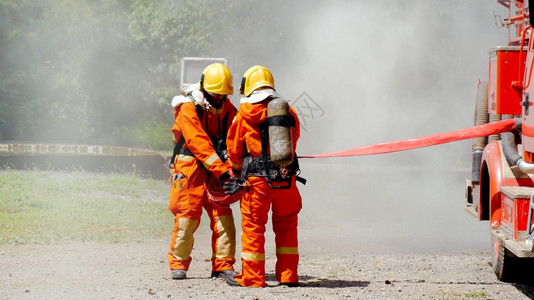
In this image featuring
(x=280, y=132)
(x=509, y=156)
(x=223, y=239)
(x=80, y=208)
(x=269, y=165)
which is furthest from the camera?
(x=80, y=208)

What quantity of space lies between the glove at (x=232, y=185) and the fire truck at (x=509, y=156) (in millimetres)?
2018

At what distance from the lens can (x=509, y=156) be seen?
6555 mm

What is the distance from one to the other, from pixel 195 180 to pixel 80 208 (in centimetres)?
615

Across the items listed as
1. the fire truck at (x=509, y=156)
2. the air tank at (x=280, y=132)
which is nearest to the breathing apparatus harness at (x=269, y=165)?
the air tank at (x=280, y=132)

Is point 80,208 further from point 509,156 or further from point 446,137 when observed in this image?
point 509,156

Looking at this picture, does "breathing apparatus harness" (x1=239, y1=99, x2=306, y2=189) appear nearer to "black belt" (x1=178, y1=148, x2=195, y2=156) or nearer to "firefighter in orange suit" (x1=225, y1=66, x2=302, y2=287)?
"firefighter in orange suit" (x1=225, y1=66, x2=302, y2=287)

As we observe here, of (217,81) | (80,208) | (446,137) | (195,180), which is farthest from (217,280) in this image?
(80,208)

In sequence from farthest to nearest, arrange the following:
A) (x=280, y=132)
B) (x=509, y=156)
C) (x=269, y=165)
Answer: (x=509, y=156), (x=269, y=165), (x=280, y=132)

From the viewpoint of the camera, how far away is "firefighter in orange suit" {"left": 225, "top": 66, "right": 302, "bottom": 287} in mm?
6438

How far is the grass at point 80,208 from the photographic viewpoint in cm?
1055

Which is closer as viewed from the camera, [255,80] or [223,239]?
[255,80]

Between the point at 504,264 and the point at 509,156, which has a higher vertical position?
the point at 509,156

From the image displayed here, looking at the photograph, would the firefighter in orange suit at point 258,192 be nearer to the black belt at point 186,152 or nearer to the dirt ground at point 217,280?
the dirt ground at point 217,280

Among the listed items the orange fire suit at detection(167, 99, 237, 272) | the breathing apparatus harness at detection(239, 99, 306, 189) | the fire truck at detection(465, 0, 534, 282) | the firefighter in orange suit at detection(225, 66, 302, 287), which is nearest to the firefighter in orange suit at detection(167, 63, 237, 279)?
the orange fire suit at detection(167, 99, 237, 272)
